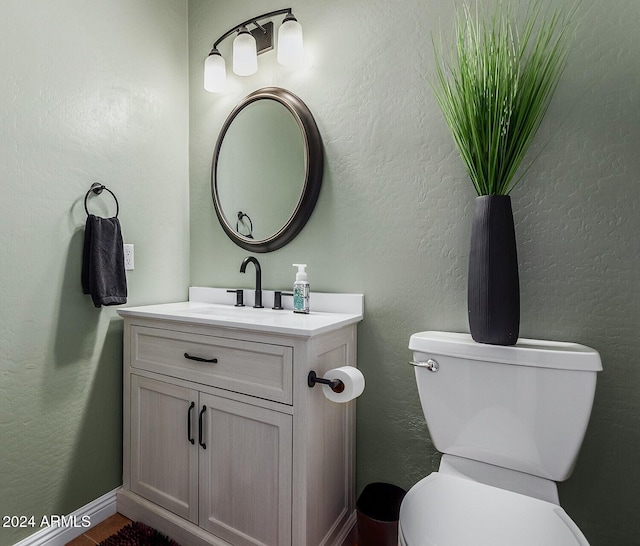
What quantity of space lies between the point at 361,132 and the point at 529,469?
126 cm

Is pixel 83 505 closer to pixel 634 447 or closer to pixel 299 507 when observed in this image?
pixel 299 507

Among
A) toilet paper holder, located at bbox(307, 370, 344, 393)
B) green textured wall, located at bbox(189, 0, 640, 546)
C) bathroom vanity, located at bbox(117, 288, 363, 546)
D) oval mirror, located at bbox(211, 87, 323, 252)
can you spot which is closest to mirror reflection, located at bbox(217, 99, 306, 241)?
oval mirror, located at bbox(211, 87, 323, 252)

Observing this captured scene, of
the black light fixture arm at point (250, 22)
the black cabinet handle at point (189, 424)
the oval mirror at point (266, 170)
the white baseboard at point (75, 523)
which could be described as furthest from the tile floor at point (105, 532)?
the black light fixture arm at point (250, 22)

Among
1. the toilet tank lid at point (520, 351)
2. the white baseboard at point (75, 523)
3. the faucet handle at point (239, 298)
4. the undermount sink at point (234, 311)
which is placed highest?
the faucet handle at point (239, 298)

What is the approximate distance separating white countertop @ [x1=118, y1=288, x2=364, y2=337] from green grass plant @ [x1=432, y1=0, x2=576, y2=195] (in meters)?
0.63

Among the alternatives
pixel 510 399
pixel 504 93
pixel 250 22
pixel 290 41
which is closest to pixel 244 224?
pixel 290 41

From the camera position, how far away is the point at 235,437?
1.27 m

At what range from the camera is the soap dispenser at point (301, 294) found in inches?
58.3

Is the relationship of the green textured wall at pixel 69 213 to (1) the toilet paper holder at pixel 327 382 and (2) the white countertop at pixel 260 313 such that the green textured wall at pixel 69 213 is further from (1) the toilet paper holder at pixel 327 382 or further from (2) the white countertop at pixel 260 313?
(1) the toilet paper holder at pixel 327 382

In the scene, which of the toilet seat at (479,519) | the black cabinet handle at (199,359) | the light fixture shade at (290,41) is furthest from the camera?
the light fixture shade at (290,41)

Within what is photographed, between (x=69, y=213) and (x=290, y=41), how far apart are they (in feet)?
3.64

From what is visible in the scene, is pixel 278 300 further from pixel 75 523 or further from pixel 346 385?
pixel 75 523

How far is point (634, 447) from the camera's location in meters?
1.10

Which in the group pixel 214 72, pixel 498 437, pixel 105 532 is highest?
pixel 214 72
